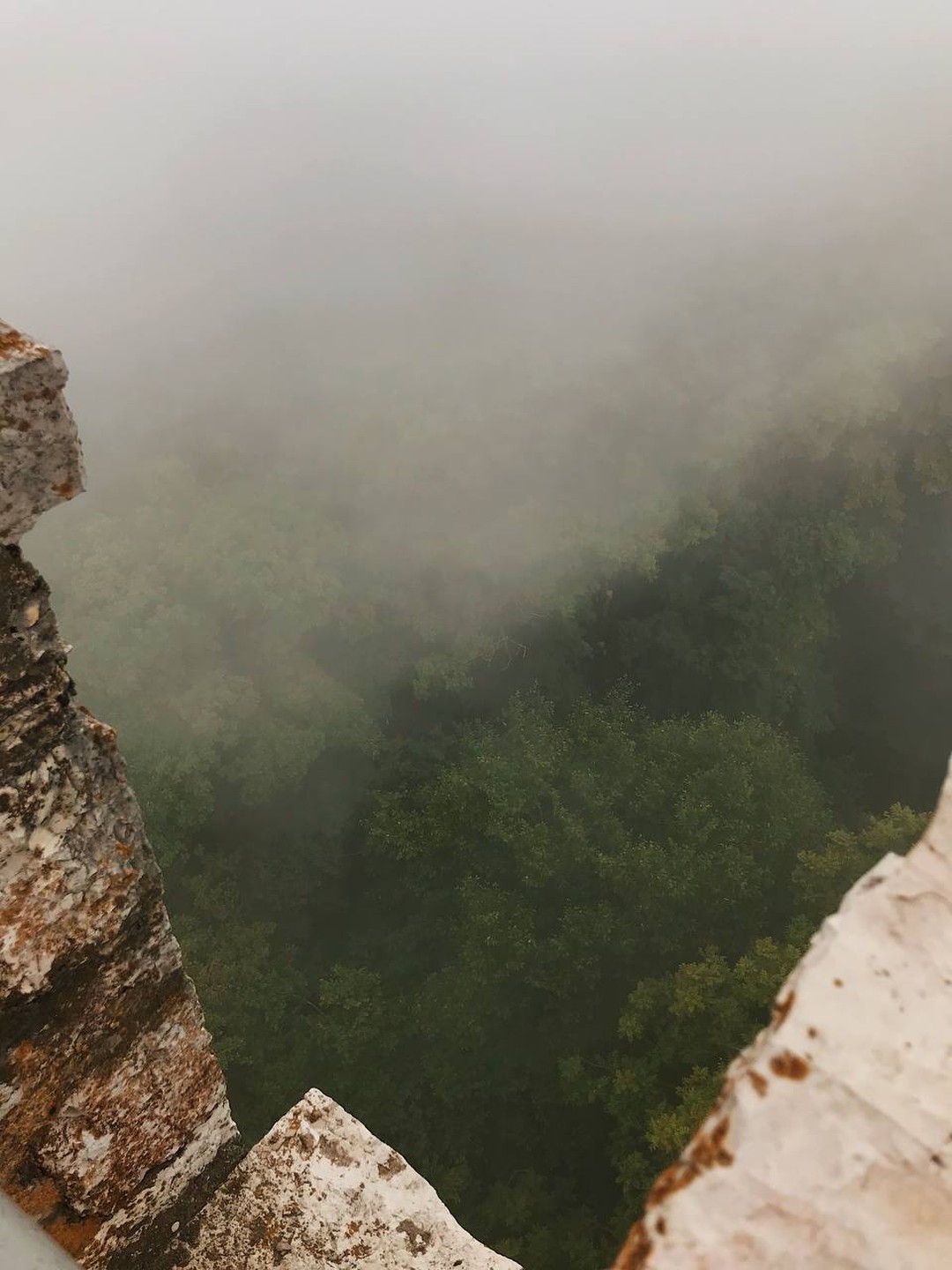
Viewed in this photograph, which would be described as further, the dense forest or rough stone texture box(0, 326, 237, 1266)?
the dense forest

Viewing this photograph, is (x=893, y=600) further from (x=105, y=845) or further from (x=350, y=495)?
(x=105, y=845)

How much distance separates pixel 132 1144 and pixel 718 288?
21710mm

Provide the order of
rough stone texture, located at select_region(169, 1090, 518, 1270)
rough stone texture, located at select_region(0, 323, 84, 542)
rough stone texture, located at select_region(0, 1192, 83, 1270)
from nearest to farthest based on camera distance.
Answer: rough stone texture, located at select_region(0, 1192, 83, 1270)
rough stone texture, located at select_region(0, 323, 84, 542)
rough stone texture, located at select_region(169, 1090, 518, 1270)

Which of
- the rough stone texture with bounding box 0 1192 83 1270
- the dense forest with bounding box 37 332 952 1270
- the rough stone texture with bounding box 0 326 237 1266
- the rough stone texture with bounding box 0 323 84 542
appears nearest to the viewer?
the rough stone texture with bounding box 0 1192 83 1270

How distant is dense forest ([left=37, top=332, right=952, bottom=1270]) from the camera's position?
12656mm

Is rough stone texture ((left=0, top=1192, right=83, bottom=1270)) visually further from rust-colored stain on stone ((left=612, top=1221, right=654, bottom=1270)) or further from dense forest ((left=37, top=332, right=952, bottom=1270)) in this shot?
dense forest ((left=37, top=332, right=952, bottom=1270))

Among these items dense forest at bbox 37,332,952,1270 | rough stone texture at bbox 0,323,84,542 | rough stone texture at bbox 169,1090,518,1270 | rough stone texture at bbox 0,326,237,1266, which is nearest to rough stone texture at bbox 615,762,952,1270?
rough stone texture at bbox 0,326,237,1266

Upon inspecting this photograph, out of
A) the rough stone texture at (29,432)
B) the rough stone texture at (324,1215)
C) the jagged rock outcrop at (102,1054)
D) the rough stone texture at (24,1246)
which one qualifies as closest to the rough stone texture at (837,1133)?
the rough stone texture at (24,1246)

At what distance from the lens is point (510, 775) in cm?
1423

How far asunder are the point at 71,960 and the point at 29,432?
57.3 inches

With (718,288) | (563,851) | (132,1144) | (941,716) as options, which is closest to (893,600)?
(941,716)

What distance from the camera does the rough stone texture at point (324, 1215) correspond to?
2611 mm

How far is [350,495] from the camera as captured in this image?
16.7 m

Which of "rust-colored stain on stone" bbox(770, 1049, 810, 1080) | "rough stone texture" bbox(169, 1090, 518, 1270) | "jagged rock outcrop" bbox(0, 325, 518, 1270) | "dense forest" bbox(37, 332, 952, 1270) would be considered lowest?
"dense forest" bbox(37, 332, 952, 1270)
